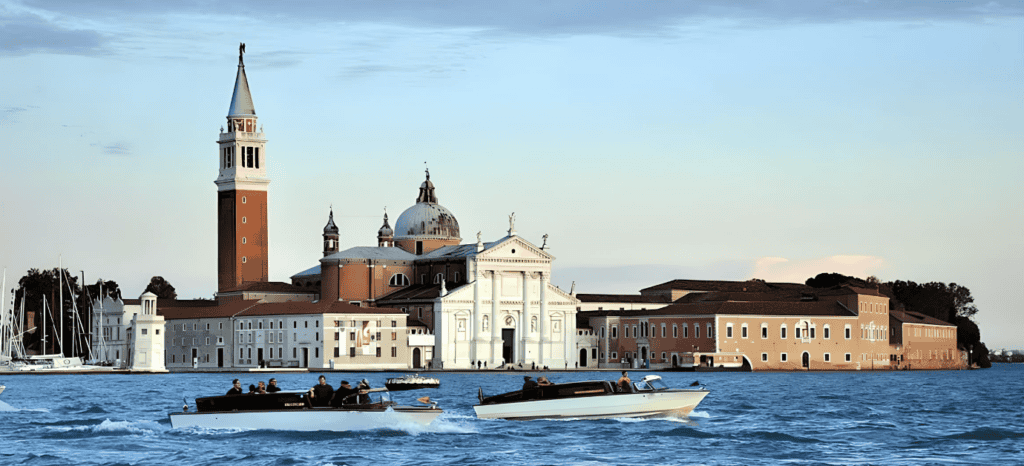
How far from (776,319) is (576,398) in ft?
235

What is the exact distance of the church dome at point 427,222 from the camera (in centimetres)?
12112

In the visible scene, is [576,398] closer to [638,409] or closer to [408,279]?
[638,409]

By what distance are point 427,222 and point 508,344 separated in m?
12.7

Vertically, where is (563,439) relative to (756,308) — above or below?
below

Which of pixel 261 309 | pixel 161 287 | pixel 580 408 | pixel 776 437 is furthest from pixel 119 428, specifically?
pixel 161 287

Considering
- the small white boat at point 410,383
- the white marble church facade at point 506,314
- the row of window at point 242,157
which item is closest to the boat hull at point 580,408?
the small white boat at point 410,383

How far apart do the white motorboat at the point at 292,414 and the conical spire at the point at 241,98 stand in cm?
8143

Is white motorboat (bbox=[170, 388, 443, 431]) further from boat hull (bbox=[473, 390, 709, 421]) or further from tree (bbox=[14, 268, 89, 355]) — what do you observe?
tree (bbox=[14, 268, 89, 355])

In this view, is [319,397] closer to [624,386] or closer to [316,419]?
[316,419]

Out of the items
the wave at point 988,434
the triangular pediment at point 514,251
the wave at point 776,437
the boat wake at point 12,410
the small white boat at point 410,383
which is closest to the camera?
the wave at point 776,437

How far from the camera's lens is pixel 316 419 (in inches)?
1513

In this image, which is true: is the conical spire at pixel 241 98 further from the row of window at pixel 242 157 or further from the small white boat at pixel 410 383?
the small white boat at pixel 410 383

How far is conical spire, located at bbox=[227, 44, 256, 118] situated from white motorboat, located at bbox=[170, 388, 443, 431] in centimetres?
8143

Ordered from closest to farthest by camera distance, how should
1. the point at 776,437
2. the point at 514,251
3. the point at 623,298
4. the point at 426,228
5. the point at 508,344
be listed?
the point at 776,437
the point at 514,251
the point at 508,344
the point at 426,228
the point at 623,298
